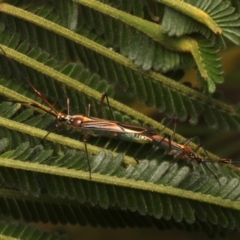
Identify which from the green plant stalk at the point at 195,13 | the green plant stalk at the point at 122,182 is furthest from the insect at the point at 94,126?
the green plant stalk at the point at 195,13

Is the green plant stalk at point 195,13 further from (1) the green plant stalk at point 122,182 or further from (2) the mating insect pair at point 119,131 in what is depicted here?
(1) the green plant stalk at point 122,182

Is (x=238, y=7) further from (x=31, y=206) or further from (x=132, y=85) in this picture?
(x=31, y=206)

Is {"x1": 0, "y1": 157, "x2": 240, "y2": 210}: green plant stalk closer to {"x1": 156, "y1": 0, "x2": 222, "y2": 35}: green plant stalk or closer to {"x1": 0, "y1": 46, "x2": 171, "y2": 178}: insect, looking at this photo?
{"x1": 0, "y1": 46, "x2": 171, "y2": 178}: insect

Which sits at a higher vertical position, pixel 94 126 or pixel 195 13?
pixel 195 13

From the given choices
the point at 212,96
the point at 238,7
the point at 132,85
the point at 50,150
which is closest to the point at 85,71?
the point at 132,85

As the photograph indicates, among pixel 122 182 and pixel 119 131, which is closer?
pixel 122 182

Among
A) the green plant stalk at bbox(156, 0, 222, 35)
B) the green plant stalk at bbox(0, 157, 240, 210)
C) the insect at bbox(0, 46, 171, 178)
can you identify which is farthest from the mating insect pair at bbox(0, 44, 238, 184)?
the green plant stalk at bbox(156, 0, 222, 35)

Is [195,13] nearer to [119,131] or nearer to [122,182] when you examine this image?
[119,131]

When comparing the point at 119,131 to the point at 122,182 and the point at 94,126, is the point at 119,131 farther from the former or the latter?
the point at 122,182

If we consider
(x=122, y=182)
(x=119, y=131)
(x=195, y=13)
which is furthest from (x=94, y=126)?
(x=195, y=13)
